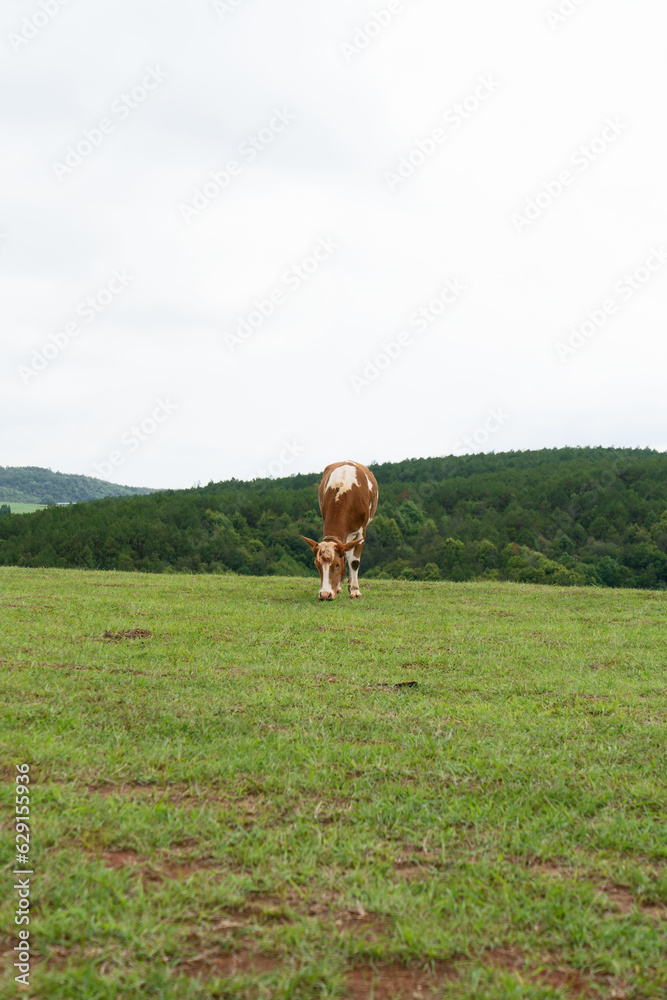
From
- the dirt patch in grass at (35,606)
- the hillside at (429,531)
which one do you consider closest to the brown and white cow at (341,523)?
the dirt patch in grass at (35,606)

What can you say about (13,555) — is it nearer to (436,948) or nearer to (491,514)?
(491,514)

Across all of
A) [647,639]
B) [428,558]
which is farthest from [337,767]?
[428,558]

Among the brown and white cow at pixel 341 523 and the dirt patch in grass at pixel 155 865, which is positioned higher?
the brown and white cow at pixel 341 523

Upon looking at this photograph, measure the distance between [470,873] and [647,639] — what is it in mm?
6880

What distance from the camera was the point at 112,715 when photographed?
4.90 metres

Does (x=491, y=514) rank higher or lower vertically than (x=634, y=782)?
higher

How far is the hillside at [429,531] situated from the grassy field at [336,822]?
20091 millimetres

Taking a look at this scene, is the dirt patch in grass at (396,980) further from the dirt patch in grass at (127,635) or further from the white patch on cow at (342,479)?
the white patch on cow at (342,479)

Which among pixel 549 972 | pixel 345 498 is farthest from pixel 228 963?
pixel 345 498

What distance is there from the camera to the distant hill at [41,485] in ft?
360

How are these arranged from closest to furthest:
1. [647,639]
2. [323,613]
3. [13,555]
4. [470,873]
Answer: [470,873], [647,639], [323,613], [13,555]

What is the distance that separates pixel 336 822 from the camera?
11.0 ft

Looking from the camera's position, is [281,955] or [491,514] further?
[491,514]

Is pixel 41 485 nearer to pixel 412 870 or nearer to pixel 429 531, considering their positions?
pixel 429 531
